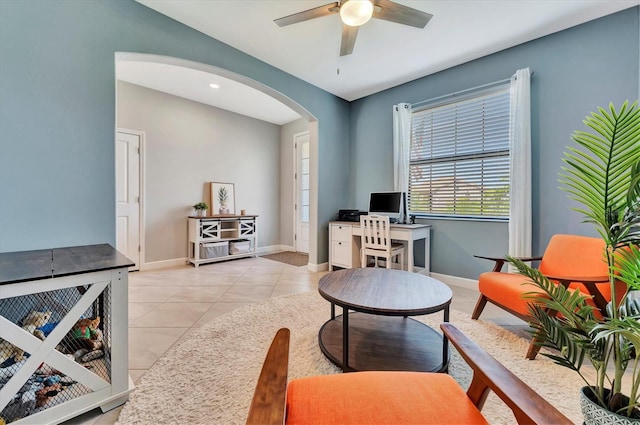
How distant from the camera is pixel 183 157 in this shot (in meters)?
4.37

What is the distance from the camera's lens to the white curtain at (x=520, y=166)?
270 cm

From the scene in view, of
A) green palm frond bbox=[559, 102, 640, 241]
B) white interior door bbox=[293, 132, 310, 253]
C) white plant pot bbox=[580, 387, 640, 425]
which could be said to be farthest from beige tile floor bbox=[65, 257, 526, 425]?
green palm frond bbox=[559, 102, 640, 241]

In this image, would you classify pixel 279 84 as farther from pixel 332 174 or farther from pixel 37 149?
pixel 37 149

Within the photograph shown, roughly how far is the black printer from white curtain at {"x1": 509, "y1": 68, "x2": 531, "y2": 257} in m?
1.81


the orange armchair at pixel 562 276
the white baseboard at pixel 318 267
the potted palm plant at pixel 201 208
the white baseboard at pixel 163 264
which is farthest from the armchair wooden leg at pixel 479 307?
the white baseboard at pixel 163 264

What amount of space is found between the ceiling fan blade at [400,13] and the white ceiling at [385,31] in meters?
0.40

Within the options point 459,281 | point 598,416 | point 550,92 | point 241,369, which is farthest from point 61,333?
point 550,92

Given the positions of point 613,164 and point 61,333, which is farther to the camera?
point 61,333

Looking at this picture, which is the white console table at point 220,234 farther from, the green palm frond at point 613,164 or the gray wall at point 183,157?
A: the green palm frond at point 613,164

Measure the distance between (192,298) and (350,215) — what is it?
2.33 metres

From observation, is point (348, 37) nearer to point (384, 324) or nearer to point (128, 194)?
point (384, 324)

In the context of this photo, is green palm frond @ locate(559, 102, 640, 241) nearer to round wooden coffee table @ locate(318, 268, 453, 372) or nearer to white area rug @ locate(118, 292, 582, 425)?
round wooden coffee table @ locate(318, 268, 453, 372)

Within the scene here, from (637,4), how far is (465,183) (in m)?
1.94

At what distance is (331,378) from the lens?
3.23 ft
